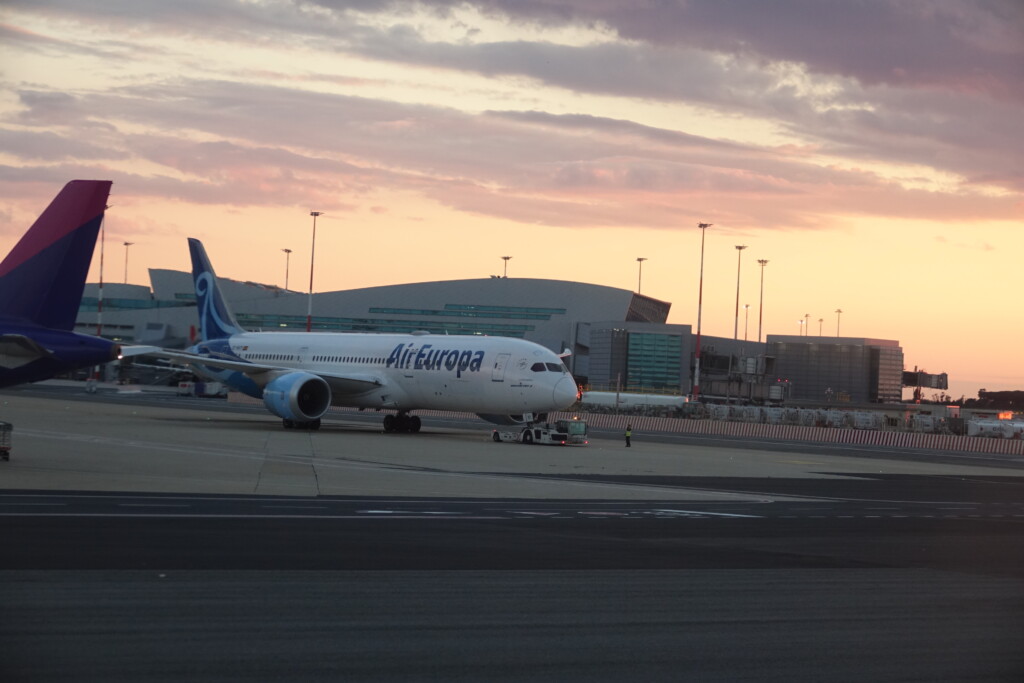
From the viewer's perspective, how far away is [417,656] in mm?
8977

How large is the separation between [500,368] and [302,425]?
9896mm

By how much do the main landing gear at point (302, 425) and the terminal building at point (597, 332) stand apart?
75021 mm

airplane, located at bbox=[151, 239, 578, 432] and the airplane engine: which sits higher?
airplane, located at bbox=[151, 239, 578, 432]

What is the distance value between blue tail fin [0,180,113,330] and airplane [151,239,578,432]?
22.2m

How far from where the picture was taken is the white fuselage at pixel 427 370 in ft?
142

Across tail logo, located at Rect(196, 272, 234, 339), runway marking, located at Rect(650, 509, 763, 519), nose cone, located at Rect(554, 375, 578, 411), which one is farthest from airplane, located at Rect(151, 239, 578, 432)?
runway marking, located at Rect(650, 509, 763, 519)

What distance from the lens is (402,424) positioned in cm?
5034

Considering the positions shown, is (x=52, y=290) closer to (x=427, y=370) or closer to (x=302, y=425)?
(x=427, y=370)

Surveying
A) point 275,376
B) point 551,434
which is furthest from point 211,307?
point 551,434

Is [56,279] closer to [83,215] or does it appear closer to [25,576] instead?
[83,215]

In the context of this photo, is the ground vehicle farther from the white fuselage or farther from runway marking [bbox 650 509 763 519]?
runway marking [bbox 650 509 763 519]

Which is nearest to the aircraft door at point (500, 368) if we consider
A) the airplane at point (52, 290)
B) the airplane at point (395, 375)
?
the airplane at point (395, 375)

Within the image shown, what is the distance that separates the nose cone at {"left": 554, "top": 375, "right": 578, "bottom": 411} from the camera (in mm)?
42562

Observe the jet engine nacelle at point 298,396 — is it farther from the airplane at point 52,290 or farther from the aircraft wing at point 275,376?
the airplane at point 52,290
